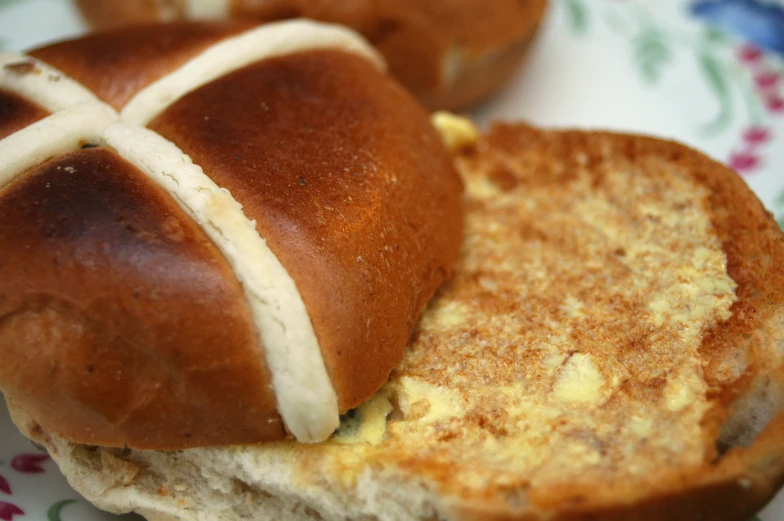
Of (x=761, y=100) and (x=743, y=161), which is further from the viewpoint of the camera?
(x=761, y=100)

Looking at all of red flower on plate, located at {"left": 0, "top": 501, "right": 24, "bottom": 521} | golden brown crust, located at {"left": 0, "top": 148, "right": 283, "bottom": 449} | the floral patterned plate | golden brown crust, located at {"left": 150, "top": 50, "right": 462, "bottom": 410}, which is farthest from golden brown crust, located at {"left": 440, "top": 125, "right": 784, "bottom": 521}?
red flower on plate, located at {"left": 0, "top": 501, "right": 24, "bottom": 521}

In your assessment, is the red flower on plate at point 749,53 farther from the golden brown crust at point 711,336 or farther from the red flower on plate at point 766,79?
the golden brown crust at point 711,336

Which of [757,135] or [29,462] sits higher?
[757,135]

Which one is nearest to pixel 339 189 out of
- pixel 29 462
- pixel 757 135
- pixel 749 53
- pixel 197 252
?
pixel 197 252

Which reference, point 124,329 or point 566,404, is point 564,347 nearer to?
point 566,404

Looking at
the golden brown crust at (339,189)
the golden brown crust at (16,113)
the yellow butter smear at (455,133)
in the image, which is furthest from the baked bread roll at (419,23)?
the golden brown crust at (16,113)

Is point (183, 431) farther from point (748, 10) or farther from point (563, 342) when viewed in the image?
point (748, 10)

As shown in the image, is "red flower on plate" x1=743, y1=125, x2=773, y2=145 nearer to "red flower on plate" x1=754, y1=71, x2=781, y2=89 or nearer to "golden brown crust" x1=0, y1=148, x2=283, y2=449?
"red flower on plate" x1=754, y1=71, x2=781, y2=89
